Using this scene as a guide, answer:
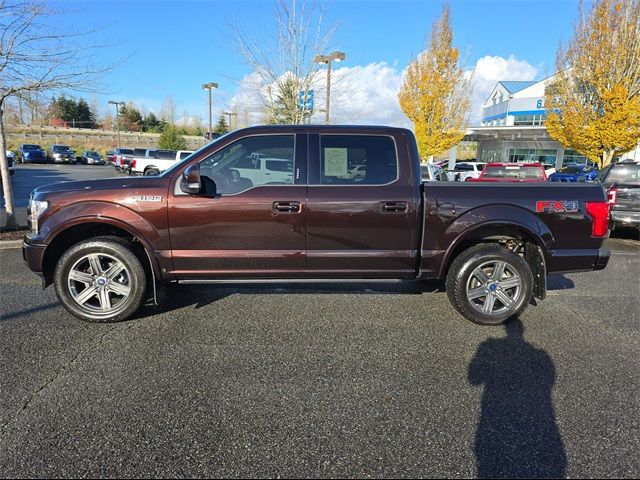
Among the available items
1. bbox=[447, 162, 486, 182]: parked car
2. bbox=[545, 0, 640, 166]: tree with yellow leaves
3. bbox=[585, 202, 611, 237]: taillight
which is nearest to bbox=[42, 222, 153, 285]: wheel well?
bbox=[585, 202, 611, 237]: taillight

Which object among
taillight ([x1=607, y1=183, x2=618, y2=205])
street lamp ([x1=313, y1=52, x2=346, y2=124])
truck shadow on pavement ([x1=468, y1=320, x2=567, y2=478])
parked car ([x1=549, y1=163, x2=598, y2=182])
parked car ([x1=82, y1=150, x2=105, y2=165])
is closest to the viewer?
truck shadow on pavement ([x1=468, y1=320, x2=567, y2=478])

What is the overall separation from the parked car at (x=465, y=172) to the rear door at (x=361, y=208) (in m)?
10.5

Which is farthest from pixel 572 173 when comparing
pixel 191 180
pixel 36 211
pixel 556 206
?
pixel 36 211

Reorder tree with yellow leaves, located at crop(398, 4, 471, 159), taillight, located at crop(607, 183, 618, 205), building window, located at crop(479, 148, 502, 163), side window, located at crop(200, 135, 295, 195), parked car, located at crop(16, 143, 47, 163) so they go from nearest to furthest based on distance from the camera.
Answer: side window, located at crop(200, 135, 295, 195) → taillight, located at crop(607, 183, 618, 205) → tree with yellow leaves, located at crop(398, 4, 471, 159) → parked car, located at crop(16, 143, 47, 163) → building window, located at crop(479, 148, 502, 163)

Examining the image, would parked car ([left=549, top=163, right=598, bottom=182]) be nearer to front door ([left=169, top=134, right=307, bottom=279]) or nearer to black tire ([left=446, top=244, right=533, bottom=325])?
→ black tire ([left=446, top=244, right=533, bottom=325])

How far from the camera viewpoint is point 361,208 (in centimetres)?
377

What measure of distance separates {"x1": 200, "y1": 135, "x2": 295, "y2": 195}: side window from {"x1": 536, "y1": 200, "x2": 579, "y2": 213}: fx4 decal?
7.94ft

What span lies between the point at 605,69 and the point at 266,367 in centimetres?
1753

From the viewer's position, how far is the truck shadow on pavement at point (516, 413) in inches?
84.2

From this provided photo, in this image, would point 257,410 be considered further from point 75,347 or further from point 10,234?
point 10,234

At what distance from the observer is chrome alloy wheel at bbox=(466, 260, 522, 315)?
392cm

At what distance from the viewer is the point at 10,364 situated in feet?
10.1

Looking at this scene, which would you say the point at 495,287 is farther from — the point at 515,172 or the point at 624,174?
the point at 515,172

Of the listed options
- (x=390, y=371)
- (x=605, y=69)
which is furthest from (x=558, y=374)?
(x=605, y=69)
